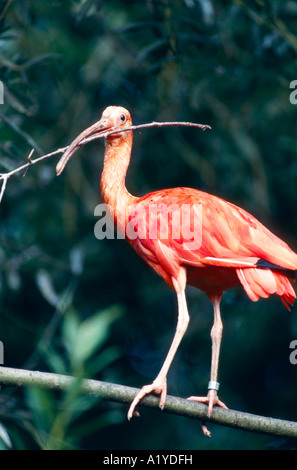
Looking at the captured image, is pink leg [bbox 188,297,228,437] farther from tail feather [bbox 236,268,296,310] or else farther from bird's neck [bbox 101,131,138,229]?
bird's neck [bbox 101,131,138,229]

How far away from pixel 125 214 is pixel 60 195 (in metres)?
2.51

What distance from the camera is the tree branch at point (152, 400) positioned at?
3.38 m

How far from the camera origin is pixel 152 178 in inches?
248

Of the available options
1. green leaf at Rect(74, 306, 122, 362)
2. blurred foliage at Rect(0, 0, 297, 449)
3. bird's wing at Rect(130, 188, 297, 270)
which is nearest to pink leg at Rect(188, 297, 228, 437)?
bird's wing at Rect(130, 188, 297, 270)

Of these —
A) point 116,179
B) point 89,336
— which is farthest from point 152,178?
point 89,336

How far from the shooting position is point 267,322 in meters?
6.27

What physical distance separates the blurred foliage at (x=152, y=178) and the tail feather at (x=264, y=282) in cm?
225

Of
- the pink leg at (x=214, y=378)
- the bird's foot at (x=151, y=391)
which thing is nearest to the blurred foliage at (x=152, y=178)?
the pink leg at (x=214, y=378)

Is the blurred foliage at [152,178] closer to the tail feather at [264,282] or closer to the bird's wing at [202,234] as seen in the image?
the bird's wing at [202,234]

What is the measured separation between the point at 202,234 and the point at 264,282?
43 centimetres

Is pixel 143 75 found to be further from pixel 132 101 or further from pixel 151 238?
pixel 151 238

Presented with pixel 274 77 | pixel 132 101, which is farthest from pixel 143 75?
pixel 274 77

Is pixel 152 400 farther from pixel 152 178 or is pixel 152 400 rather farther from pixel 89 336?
pixel 152 178

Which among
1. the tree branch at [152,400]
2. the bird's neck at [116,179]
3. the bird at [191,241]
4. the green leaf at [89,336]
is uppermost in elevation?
the bird's neck at [116,179]
